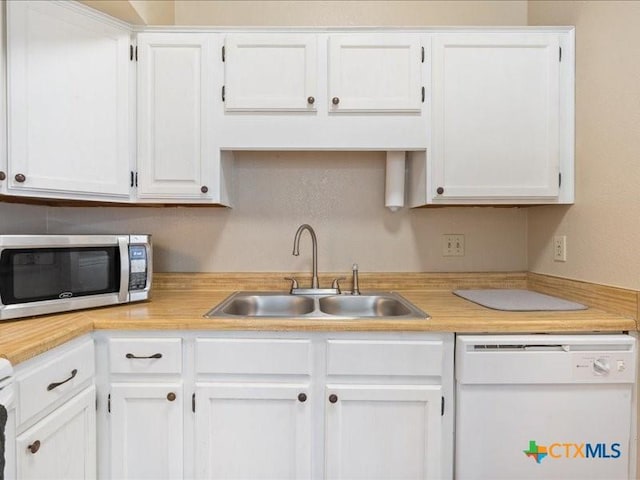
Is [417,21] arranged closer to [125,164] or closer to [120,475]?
[125,164]

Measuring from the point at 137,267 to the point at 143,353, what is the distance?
418 mm

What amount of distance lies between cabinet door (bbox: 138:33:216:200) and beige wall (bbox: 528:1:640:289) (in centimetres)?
158

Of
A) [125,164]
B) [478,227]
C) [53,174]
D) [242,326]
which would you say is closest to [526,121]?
[478,227]

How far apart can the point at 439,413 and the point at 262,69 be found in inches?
60.4

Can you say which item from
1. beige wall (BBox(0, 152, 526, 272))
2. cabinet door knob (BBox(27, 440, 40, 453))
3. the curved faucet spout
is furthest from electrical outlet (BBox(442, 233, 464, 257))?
cabinet door knob (BBox(27, 440, 40, 453))

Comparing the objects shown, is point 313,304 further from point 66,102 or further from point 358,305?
point 66,102

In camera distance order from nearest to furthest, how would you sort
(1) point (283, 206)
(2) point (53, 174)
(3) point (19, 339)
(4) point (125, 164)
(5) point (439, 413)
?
(3) point (19, 339) → (5) point (439, 413) → (2) point (53, 174) → (4) point (125, 164) → (1) point (283, 206)

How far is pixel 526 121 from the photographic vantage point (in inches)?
65.9

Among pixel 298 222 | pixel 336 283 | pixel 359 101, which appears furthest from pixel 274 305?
pixel 359 101

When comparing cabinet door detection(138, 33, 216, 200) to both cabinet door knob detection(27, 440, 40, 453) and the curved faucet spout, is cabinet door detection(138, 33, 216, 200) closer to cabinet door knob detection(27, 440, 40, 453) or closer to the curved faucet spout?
the curved faucet spout

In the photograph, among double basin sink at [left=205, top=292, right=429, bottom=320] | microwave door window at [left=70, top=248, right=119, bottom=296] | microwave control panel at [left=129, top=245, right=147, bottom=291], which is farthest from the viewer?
double basin sink at [left=205, top=292, right=429, bottom=320]

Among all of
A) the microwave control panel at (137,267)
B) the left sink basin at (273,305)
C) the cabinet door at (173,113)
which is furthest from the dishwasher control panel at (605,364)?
the microwave control panel at (137,267)

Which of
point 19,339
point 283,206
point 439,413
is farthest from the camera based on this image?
point 283,206

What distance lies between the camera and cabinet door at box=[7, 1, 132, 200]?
1385 mm
